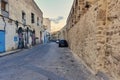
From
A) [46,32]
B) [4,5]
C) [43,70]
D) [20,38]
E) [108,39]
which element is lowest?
[43,70]

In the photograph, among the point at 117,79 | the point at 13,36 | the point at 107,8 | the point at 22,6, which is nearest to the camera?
the point at 117,79

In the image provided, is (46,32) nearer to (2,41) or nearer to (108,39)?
(2,41)

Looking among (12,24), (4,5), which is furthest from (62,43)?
(4,5)

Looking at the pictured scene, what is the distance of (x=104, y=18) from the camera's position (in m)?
6.94

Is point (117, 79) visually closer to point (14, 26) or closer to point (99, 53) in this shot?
point (99, 53)

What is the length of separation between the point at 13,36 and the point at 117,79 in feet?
58.7

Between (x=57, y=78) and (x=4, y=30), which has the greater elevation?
(x=4, y=30)

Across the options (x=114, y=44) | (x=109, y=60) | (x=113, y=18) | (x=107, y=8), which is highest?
(x=107, y=8)

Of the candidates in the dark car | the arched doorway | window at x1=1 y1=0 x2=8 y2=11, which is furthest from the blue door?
the dark car

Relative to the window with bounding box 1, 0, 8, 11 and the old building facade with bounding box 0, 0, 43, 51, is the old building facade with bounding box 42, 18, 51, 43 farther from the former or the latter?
the window with bounding box 1, 0, 8, 11

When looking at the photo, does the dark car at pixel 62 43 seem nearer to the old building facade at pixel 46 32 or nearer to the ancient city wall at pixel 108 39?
the old building facade at pixel 46 32

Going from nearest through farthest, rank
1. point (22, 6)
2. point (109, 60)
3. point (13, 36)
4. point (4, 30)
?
point (109, 60), point (4, 30), point (13, 36), point (22, 6)

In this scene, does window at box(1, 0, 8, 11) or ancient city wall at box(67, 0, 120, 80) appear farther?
window at box(1, 0, 8, 11)

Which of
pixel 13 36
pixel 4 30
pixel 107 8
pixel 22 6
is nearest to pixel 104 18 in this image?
pixel 107 8
